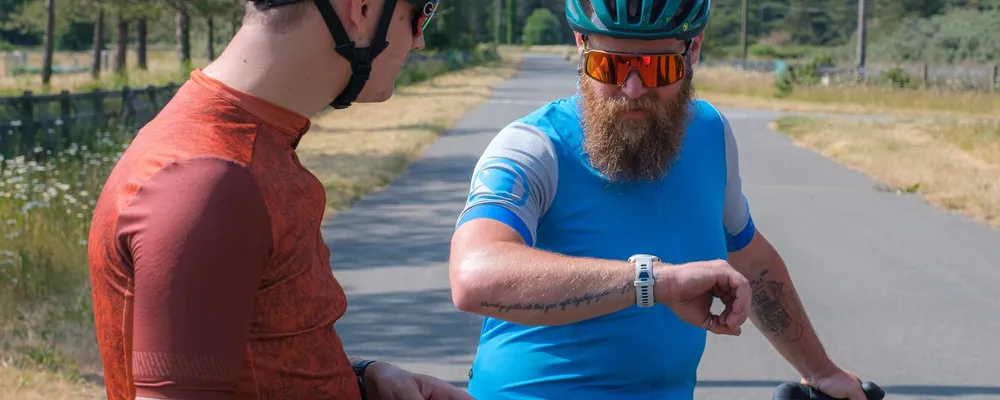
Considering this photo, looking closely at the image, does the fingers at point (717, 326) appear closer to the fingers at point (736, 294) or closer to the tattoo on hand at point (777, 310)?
the fingers at point (736, 294)

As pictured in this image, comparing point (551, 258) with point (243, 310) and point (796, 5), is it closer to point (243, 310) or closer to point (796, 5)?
point (243, 310)

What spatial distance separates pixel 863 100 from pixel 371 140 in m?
19.7

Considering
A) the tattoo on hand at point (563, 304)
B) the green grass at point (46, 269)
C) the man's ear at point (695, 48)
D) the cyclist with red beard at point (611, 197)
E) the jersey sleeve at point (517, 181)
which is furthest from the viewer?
the green grass at point (46, 269)

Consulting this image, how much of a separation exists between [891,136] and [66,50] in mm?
78313

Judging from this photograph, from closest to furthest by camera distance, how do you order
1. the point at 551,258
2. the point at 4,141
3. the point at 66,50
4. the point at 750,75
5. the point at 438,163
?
the point at 551,258 < the point at 4,141 < the point at 438,163 < the point at 750,75 < the point at 66,50

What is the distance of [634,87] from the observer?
270 cm

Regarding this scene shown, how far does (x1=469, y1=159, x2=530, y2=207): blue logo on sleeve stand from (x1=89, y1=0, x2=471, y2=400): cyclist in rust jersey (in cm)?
48

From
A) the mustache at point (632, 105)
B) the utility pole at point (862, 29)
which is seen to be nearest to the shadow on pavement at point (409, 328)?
the mustache at point (632, 105)

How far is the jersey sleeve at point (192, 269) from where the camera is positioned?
1590 mm

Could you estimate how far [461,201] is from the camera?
13.2 m

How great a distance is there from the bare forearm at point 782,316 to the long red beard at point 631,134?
1.49 ft

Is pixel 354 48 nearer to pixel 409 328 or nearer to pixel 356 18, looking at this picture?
pixel 356 18

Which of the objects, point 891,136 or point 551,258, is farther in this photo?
point 891,136

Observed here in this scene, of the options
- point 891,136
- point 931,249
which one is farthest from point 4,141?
point 891,136
